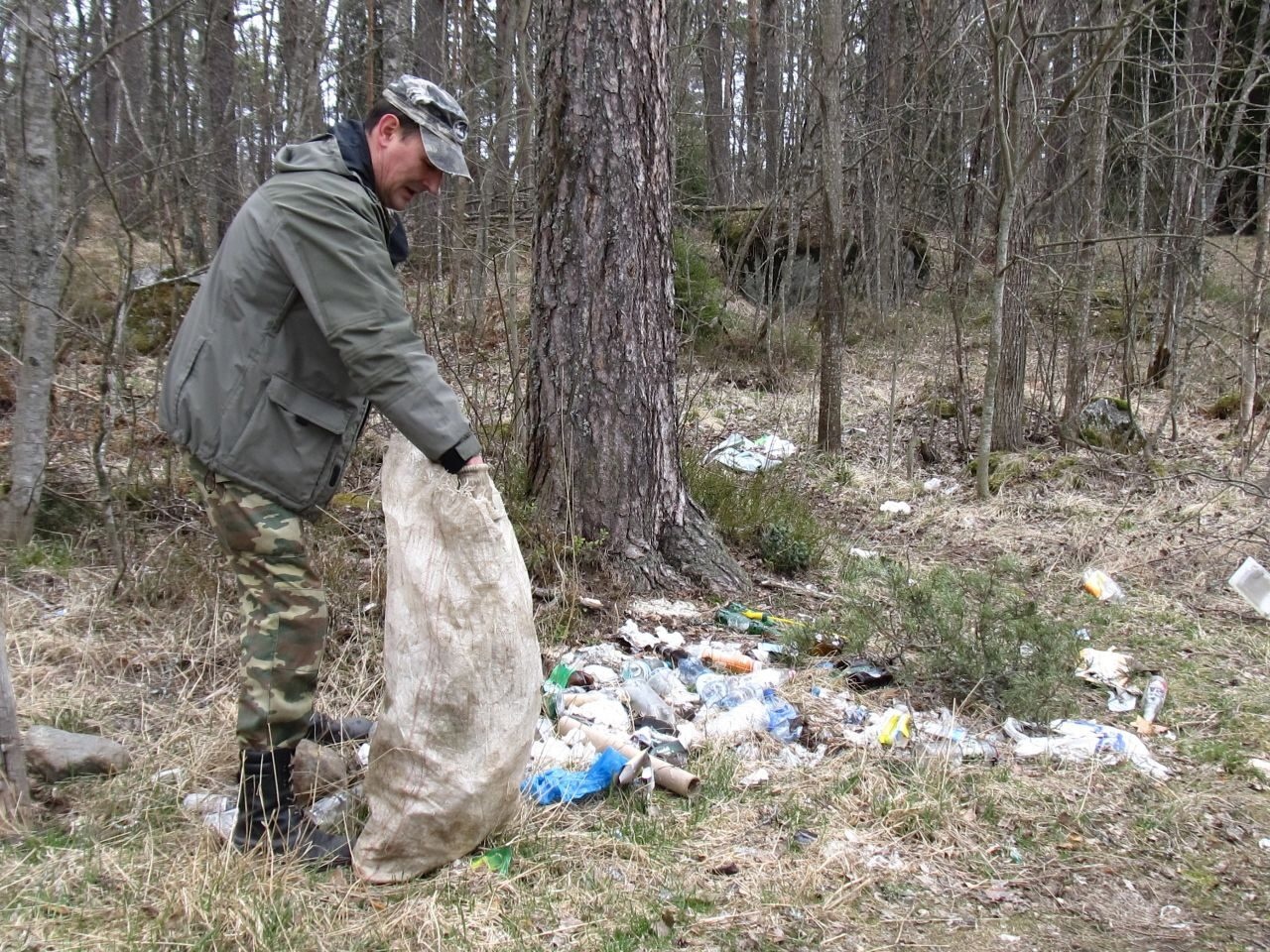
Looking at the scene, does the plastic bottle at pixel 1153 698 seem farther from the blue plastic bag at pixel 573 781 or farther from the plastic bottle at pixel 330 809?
the plastic bottle at pixel 330 809

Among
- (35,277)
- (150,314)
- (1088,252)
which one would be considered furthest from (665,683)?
(1088,252)

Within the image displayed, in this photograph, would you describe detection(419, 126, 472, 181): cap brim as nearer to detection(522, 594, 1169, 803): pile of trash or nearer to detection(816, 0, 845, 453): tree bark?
detection(522, 594, 1169, 803): pile of trash

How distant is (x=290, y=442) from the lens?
8.00 ft

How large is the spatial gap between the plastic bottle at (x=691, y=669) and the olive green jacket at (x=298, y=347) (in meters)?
1.74

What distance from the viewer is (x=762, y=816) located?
2908 mm

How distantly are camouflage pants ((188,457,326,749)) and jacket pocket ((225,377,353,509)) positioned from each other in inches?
2.4

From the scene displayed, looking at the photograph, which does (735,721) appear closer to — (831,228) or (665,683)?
(665,683)

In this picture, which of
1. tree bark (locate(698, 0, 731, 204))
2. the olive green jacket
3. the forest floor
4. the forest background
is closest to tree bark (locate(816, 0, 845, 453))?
the forest background

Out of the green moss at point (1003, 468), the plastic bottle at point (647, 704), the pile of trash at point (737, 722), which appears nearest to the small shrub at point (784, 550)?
the pile of trash at point (737, 722)

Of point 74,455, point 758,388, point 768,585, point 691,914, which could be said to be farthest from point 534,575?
point 758,388

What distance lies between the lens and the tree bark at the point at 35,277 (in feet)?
14.5

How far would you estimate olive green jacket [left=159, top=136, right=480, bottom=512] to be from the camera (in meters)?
2.33

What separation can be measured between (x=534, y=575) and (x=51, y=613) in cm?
198

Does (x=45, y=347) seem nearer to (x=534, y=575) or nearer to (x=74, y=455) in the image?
(x=74, y=455)
